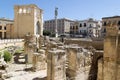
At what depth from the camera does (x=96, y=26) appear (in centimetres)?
6000

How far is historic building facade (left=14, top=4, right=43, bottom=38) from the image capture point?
33719 mm

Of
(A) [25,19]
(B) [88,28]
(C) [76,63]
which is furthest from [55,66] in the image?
(B) [88,28]

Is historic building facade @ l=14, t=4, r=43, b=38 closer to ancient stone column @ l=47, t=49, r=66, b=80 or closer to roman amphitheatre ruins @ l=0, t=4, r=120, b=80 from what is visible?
roman amphitheatre ruins @ l=0, t=4, r=120, b=80

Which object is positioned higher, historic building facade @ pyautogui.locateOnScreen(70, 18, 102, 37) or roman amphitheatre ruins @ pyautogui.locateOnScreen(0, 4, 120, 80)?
historic building facade @ pyautogui.locateOnScreen(70, 18, 102, 37)

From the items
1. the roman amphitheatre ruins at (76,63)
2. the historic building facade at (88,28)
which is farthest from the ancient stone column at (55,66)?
the historic building facade at (88,28)

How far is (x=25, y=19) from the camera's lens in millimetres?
34312

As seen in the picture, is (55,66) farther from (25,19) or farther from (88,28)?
(88,28)

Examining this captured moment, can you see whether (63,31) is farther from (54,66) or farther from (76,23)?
(54,66)

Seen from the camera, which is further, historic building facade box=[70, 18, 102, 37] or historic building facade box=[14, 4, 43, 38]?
historic building facade box=[70, 18, 102, 37]

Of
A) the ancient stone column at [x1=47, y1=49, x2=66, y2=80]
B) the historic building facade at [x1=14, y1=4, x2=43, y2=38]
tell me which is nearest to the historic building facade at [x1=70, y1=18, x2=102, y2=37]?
the historic building facade at [x1=14, y1=4, x2=43, y2=38]

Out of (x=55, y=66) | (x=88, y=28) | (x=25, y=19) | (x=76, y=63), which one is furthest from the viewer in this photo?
(x=88, y=28)

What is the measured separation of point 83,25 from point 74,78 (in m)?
50.8

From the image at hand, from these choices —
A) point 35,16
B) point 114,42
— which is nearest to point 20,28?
point 35,16

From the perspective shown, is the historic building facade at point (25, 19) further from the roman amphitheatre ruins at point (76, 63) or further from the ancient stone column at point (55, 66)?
the ancient stone column at point (55, 66)
